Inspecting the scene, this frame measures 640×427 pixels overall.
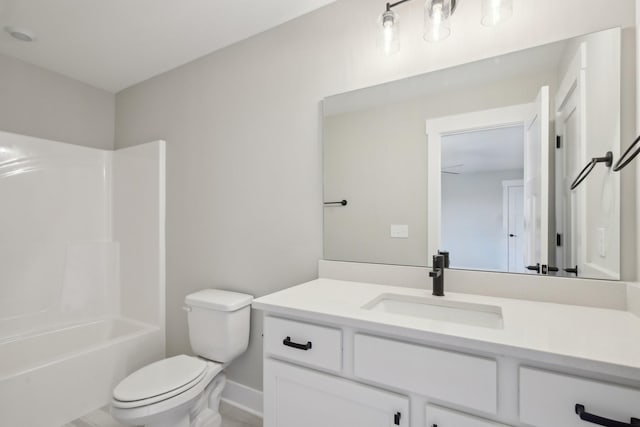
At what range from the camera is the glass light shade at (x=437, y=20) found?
1313 mm

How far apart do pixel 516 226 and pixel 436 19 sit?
0.92 metres

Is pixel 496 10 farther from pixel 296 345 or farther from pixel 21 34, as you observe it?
pixel 21 34

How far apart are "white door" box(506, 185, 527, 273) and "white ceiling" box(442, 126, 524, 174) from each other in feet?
0.35

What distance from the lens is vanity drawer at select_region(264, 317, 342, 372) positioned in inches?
42.0

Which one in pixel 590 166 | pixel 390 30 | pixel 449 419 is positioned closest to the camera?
pixel 449 419

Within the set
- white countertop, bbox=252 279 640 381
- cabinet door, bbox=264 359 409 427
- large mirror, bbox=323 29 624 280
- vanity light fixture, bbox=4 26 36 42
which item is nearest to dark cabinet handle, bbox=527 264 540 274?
large mirror, bbox=323 29 624 280

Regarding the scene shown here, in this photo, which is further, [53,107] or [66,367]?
[53,107]

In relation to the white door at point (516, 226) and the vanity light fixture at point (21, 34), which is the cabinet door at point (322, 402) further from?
the vanity light fixture at point (21, 34)

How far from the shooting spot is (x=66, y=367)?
190 centimetres

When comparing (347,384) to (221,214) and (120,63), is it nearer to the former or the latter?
(221,214)

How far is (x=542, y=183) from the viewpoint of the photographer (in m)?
1.25

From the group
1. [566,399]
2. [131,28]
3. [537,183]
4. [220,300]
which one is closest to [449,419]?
[566,399]

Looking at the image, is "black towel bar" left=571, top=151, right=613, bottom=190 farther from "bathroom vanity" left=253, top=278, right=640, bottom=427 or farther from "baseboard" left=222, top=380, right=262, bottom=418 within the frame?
"baseboard" left=222, top=380, right=262, bottom=418

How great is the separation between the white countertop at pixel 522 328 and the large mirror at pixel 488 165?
7.6 inches
